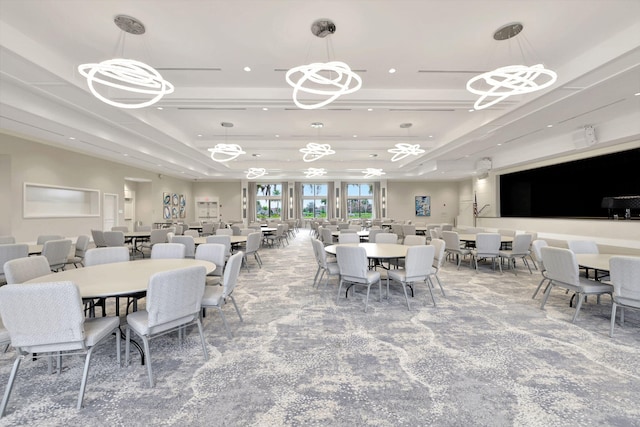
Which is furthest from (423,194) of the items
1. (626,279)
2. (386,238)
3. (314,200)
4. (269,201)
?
(626,279)

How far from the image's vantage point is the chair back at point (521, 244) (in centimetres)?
640

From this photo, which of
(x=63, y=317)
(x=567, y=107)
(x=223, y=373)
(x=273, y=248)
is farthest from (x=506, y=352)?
(x=273, y=248)

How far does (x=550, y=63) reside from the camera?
17.2 feet

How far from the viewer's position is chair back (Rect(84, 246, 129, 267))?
380cm

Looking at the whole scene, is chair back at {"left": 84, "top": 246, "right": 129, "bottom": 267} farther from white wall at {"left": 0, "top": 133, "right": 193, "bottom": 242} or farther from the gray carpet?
white wall at {"left": 0, "top": 133, "right": 193, "bottom": 242}

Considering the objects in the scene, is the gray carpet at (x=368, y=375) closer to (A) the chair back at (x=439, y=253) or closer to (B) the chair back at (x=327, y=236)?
(A) the chair back at (x=439, y=253)

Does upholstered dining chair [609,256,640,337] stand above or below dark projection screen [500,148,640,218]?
below

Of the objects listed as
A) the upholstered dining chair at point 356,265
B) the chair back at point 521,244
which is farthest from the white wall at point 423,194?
the upholstered dining chair at point 356,265

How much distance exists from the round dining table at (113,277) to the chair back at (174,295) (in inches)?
9.1

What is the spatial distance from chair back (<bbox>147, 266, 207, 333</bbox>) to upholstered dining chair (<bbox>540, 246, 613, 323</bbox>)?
427cm

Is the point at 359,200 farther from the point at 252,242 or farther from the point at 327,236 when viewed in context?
the point at 252,242

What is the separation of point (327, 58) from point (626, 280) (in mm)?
5087

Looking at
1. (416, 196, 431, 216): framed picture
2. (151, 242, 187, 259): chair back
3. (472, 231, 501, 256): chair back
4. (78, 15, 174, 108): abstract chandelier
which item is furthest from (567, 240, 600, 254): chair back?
(416, 196, 431, 216): framed picture

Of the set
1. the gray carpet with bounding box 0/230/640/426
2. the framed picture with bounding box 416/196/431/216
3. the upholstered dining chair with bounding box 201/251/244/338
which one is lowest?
the gray carpet with bounding box 0/230/640/426
